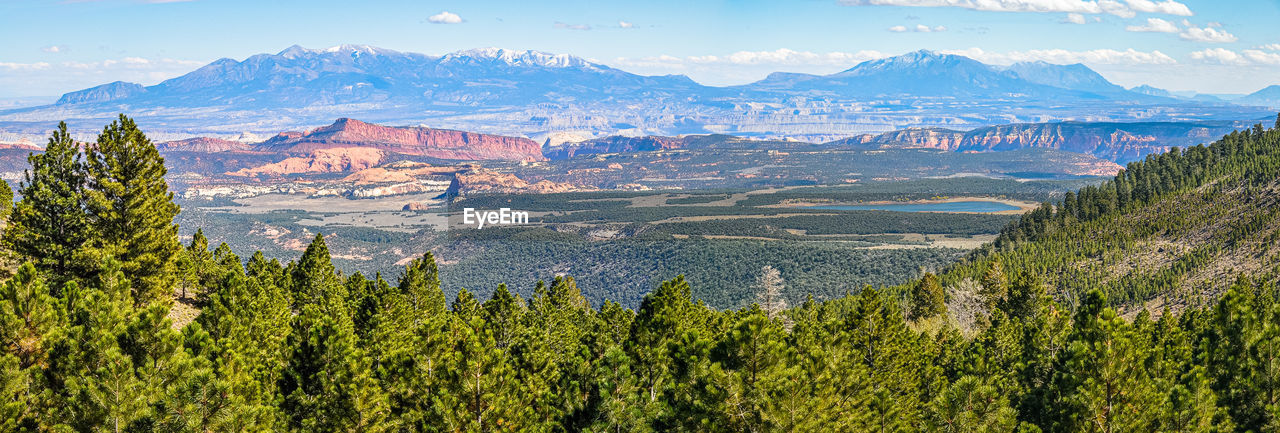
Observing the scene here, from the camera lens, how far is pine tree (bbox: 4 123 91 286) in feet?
155

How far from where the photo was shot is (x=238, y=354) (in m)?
33.6

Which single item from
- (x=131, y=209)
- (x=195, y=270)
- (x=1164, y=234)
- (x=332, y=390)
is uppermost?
(x=131, y=209)

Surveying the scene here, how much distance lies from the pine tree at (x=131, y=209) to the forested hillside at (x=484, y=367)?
0.33 feet

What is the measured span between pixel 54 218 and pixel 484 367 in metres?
28.0

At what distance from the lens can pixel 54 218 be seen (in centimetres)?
4800

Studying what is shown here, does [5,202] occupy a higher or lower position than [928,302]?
higher

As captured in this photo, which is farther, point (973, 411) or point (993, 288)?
point (993, 288)

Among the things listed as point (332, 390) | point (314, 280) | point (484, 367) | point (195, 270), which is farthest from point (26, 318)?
point (314, 280)

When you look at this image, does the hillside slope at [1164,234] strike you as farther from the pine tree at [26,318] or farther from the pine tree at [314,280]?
the pine tree at [26,318]

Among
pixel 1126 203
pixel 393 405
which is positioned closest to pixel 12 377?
pixel 393 405

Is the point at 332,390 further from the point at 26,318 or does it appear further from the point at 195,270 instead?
the point at 195,270

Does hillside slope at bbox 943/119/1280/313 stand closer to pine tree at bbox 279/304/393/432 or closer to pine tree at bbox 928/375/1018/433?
pine tree at bbox 928/375/1018/433

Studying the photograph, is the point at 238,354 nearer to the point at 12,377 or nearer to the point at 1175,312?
the point at 12,377

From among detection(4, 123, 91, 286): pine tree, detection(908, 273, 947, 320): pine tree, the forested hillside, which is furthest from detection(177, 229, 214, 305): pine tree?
detection(908, 273, 947, 320): pine tree
